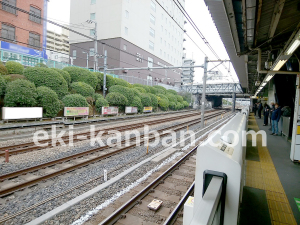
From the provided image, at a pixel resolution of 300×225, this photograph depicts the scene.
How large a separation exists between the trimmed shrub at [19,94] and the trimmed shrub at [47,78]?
5.80 feet

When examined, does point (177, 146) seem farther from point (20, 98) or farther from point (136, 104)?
point (136, 104)

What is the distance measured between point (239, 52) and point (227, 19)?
3055 millimetres

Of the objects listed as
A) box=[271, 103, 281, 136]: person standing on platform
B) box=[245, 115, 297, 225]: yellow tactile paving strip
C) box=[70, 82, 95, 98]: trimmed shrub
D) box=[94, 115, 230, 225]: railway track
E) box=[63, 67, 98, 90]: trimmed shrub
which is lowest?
box=[94, 115, 230, 225]: railway track

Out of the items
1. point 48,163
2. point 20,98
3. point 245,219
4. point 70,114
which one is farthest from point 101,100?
point 245,219

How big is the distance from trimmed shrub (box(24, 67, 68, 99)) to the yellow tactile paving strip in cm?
1460

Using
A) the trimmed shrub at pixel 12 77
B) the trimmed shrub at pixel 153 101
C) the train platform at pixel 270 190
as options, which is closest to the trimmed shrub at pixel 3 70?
the trimmed shrub at pixel 12 77

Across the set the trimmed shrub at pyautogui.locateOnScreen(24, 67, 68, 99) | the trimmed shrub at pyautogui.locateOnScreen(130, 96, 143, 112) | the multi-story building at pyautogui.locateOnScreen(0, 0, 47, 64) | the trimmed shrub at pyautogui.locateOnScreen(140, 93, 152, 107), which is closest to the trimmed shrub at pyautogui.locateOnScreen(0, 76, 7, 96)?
the trimmed shrub at pyautogui.locateOnScreen(24, 67, 68, 99)

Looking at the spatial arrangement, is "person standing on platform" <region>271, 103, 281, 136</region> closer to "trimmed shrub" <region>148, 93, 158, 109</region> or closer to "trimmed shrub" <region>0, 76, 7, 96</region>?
"trimmed shrub" <region>0, 76, 7, 96</region>

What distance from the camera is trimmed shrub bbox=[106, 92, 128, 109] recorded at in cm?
2008

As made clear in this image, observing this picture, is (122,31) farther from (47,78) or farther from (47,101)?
(47,101)

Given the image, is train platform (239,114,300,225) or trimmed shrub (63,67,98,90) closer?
train platform (239,114,300,225)

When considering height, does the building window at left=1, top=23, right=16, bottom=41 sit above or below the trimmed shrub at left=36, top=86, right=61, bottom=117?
above

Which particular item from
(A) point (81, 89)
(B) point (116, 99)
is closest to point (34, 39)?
(A) point (81, 89)

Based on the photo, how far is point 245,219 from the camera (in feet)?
9.84
